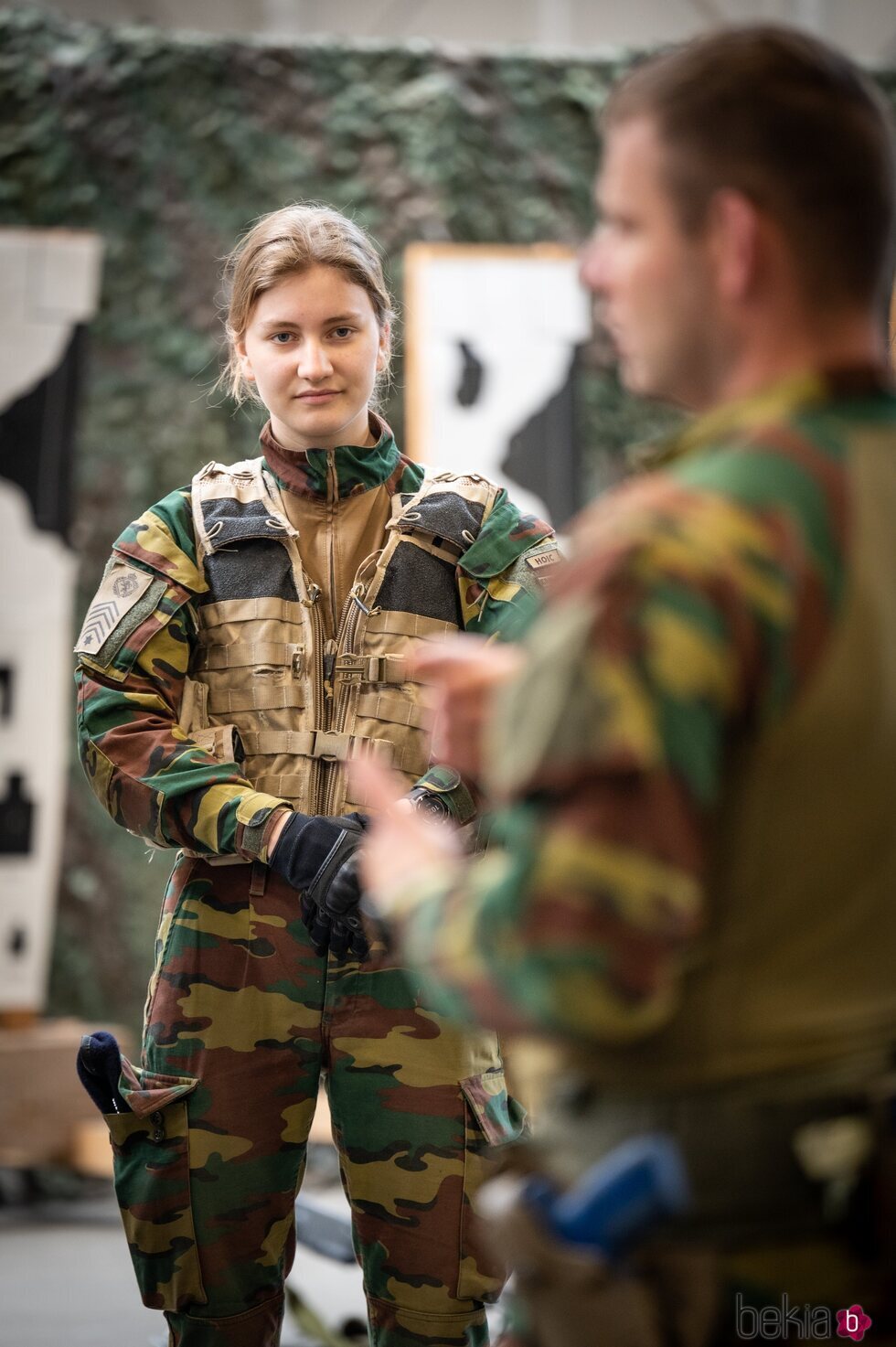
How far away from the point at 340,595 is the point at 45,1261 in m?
2.22

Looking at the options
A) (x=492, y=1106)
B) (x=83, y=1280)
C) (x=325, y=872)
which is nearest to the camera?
(x=325, y=872)

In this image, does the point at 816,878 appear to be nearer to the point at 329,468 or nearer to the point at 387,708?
the point at 387,708

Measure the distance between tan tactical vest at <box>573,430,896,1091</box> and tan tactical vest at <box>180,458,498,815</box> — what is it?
3.50 feet

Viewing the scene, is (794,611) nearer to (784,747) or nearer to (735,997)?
(784,747)

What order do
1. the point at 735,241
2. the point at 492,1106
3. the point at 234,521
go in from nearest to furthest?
the point at 735,241 → the point at 492,1106 → the point at 234,521

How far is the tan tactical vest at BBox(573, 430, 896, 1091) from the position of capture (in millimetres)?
818

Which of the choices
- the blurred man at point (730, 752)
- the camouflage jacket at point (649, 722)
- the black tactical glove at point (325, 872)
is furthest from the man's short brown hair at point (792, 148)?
the black tactical glove at point (325, 872)

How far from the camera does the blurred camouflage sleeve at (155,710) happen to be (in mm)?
1815

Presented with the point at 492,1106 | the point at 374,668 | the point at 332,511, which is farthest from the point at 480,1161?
the point at 332,511

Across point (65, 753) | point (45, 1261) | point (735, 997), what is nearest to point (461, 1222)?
point (735, 997)

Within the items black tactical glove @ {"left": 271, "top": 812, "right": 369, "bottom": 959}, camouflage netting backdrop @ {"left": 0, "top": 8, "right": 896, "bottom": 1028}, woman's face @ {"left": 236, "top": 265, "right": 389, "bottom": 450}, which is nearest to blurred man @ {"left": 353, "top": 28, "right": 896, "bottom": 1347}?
black tactical glove @ {"left": 271, "top": 812, "right": 369, "bottom": 959}

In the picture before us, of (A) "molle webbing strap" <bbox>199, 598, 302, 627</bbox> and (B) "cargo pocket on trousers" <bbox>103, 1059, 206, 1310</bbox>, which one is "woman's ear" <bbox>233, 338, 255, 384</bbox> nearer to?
(A) "molle webbing strap" <bbox>199, 598, 302, 627</bbox>

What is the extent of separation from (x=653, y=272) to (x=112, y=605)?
115 cm

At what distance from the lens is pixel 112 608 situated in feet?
6.27
